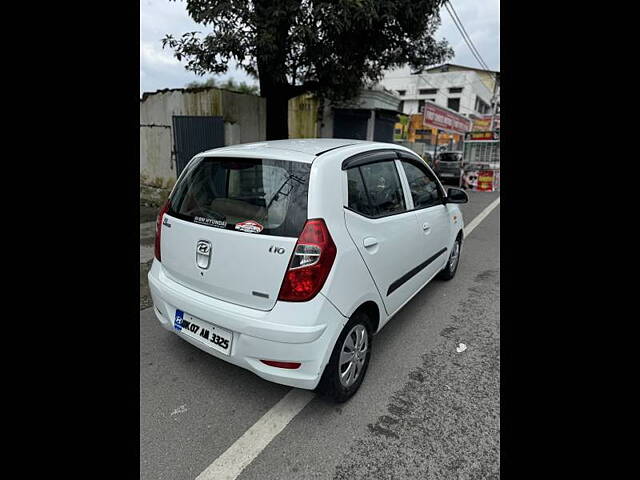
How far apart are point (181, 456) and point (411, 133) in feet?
69.8

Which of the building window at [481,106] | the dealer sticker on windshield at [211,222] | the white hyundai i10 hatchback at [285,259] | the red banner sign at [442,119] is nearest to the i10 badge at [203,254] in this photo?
the white hyundai i10 hatchback at [285,259]

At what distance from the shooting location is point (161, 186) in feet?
28.0

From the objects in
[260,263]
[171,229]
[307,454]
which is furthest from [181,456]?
[171,229]

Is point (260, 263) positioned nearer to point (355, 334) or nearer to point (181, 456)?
point (355, 334)

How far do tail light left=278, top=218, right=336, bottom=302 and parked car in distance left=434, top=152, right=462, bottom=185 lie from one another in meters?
14.7

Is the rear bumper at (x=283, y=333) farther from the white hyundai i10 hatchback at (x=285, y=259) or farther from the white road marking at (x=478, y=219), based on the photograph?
the white road marking at (x=478, y=219)

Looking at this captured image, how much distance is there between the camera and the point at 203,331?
2.17 meters

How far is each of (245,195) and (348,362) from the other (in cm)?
120

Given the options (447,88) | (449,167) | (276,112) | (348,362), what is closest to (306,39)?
(276,112)

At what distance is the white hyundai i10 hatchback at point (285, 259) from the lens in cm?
193

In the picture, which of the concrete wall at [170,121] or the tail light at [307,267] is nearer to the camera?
the tail light at [307,267]

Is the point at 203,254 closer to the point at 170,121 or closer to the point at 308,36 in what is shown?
the point at 308,36

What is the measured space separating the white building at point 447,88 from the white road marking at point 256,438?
3628 cm

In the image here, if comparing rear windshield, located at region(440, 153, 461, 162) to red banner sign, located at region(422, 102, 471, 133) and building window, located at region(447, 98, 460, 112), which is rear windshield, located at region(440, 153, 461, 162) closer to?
red banner sign, located at region(422, 102, 471, 133)
